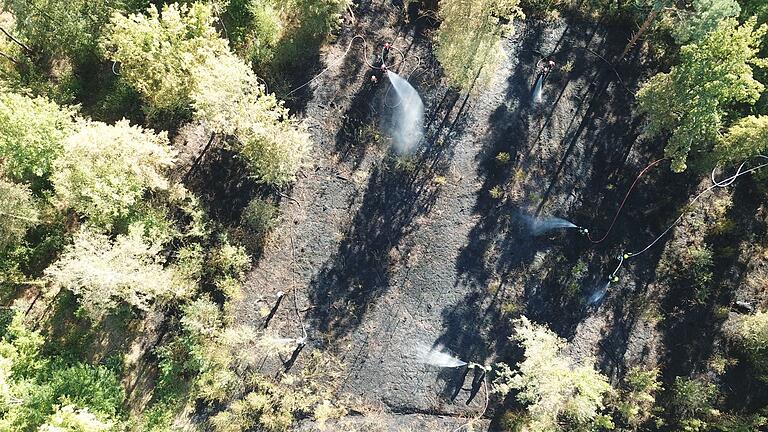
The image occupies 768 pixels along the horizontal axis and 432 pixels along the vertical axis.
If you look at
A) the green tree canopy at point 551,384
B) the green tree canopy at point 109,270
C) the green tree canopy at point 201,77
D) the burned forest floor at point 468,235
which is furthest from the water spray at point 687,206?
the green tree canopy at point 109,270

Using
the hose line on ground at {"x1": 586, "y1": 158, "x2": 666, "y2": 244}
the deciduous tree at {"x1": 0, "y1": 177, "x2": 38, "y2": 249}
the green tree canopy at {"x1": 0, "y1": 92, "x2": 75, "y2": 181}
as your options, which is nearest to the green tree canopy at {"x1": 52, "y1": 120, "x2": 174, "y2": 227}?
the green tree canopy at {"x1": 0, "y1": 92, "x2": 75, "y2": 181}

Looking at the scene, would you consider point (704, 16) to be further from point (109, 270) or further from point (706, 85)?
point (109, 270)

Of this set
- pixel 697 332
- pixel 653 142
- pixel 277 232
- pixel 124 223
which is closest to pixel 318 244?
pixel 277 232

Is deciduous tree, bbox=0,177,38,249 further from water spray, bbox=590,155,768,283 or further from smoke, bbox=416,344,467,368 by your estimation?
water spray, bbox=590,155,768,283

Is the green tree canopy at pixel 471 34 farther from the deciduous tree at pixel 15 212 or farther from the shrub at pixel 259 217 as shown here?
the deciduous tree at pixel 15 212

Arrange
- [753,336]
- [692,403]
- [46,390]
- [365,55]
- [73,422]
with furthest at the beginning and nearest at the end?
[365,55]
[692,403]
[753,336]
[46,390]
[73,422]

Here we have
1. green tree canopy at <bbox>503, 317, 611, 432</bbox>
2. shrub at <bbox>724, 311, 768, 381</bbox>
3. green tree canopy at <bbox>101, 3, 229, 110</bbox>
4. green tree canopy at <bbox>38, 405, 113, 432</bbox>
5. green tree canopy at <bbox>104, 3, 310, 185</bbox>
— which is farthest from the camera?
shrub at <bbox>724, 311, 768, 381</bbox>

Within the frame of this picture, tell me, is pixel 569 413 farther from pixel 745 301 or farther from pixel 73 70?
pixel 73 70

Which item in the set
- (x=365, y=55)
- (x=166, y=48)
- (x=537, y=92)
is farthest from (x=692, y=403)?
(x=166, y=48)
